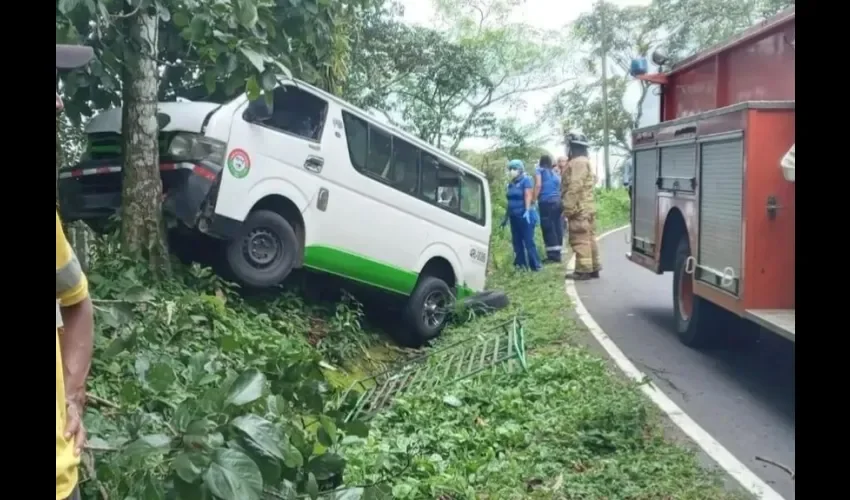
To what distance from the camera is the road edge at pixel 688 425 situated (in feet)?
9.87

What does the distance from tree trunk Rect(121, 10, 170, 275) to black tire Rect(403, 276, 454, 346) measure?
1.18 m

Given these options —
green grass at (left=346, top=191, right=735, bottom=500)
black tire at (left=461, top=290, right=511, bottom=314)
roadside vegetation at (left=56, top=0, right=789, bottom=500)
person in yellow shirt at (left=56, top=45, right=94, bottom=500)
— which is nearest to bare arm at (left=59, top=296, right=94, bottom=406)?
person in yellow shirt at (left=56, top=45, right=94, bottom=500)

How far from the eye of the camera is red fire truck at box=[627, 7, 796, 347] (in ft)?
11.8

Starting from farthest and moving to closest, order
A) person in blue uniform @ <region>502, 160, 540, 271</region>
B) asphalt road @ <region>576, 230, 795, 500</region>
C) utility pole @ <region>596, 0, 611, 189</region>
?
1. person in blue uniform @ <region>502, 160, 540, 271</region>
2. utility pole @ <region>596, 0, 611, 189</region>
3. asphalt road @ <region>576, 230, 795, 500</region>

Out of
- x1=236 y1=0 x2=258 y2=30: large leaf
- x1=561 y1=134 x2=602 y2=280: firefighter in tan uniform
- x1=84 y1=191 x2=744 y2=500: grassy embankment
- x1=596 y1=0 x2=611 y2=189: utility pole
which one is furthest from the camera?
x1=561 y1=134 x2=602 y2=280: firefighter in tan uniform

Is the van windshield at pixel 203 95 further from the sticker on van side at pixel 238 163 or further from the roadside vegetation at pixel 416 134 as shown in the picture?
the sticker on van side at pixel 238 163

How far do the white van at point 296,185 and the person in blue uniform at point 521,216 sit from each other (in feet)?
0.98

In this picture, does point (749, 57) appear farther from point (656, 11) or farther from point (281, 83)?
point (281, 83)

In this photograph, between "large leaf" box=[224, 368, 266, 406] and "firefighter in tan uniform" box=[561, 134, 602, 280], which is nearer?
"large leaf" box=[224, 368, 266, 406]

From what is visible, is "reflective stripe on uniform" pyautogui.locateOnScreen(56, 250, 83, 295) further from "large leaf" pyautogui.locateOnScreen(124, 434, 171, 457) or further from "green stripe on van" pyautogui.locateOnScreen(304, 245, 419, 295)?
"green stripe on van" pyautogui.locateOnScreen(304, 245, 419, 295)

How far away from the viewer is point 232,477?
162 cm

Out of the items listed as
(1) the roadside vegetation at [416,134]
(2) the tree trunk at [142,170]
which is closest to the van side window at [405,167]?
(1) the roadside vegetation at [416,134]
